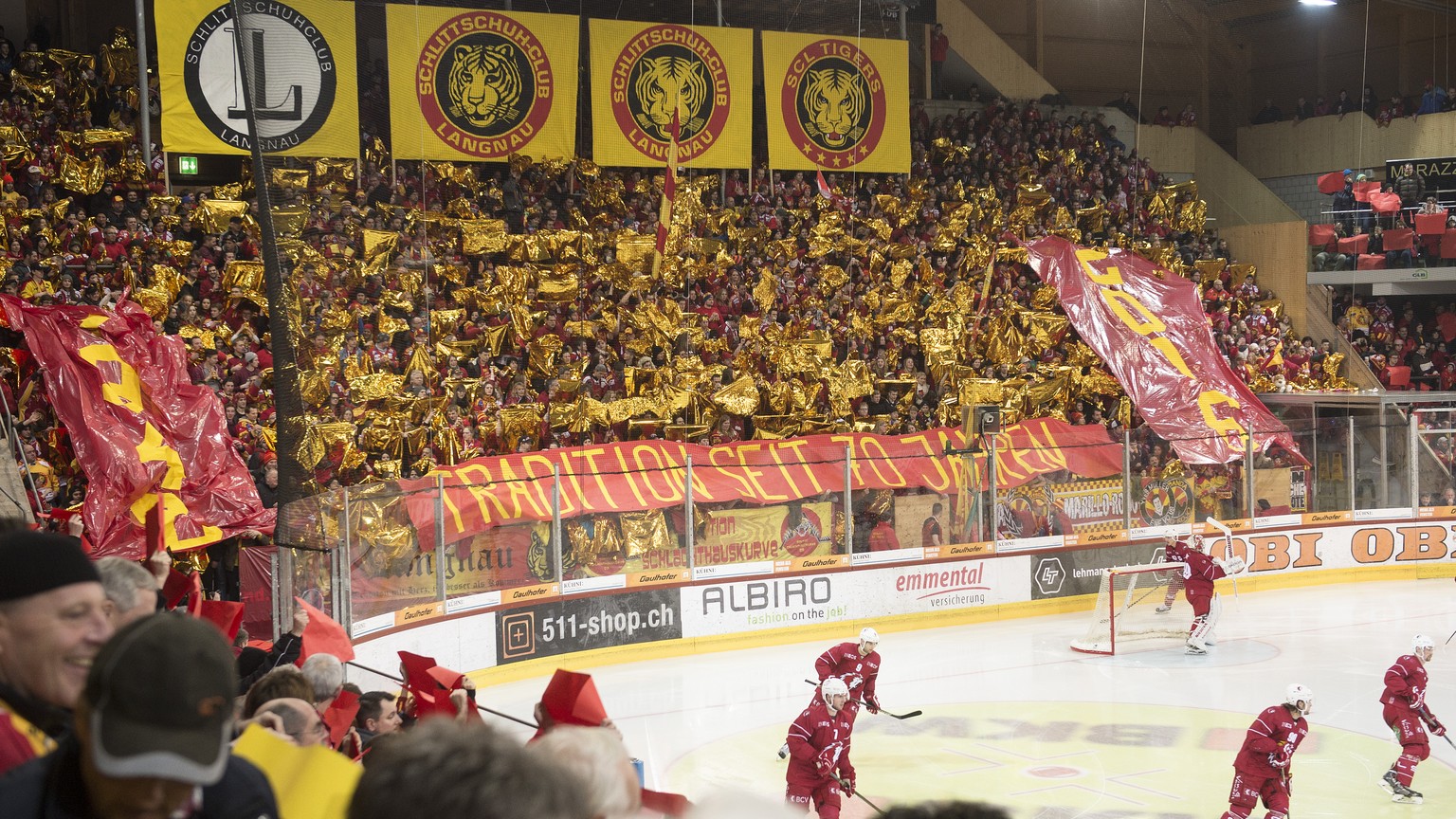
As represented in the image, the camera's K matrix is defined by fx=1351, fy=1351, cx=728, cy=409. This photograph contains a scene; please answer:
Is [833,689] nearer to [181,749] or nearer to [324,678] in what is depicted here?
[324,678]

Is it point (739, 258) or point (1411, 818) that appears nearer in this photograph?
point (1411, 818)

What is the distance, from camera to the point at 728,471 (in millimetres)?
16438

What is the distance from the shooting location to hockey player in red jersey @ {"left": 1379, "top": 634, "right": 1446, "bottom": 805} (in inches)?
394

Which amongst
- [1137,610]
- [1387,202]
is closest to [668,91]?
[1137,610]

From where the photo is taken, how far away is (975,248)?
74.7ft

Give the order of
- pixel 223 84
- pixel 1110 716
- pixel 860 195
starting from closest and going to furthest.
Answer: pixel 1110 716 → pixel 223 84 → pixel 860 195

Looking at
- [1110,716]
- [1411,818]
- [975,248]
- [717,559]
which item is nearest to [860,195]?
[975,248]

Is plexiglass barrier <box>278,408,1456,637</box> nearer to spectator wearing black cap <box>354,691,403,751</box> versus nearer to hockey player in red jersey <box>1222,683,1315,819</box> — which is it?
spectator wearing black cap <box>354,691,403,751</box>

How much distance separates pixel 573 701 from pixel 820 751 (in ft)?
19.2

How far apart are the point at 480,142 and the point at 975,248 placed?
8525 millimetres

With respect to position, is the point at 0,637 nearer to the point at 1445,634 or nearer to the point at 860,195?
the point at 1445,634

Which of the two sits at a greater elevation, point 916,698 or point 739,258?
point 739,258

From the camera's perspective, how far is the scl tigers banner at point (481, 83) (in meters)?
18.3

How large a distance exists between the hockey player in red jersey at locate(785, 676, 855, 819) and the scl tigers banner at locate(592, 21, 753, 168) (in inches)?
502
